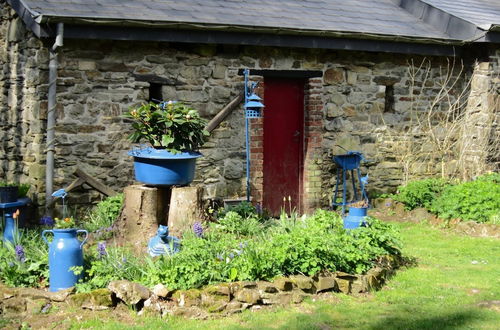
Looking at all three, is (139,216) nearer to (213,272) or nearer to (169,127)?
(169,127)

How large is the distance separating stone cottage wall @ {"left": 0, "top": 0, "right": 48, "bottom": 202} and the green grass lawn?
424 centimetres

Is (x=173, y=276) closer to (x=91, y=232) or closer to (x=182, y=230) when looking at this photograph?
(x=182, y=230)

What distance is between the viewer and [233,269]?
6.45 meters

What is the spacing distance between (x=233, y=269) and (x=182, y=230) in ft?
4.41

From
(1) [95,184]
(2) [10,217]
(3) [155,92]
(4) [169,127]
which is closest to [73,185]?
(1) [95,184]

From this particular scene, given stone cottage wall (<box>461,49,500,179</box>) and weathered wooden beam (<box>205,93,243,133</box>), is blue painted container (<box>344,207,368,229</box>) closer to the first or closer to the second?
weathered wooden beam (<box>205,93,243,133</box>)

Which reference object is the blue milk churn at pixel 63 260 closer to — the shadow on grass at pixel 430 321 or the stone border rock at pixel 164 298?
the stone border rock at pixel 164 298

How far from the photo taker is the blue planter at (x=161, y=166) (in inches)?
303

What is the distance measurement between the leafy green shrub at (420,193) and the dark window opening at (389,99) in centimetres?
152

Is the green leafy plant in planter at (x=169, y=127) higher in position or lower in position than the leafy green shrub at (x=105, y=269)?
higher

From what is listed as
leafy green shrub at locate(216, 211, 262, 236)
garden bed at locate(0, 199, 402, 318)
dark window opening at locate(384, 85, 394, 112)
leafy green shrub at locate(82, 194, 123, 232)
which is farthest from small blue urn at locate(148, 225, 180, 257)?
dark window opening at locate(384, 85, 394, 112)

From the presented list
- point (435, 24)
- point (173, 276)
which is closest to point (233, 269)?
point (173, 276)

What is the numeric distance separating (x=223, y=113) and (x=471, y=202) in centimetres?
382

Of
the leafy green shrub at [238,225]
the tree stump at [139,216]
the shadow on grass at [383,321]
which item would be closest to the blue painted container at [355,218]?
the leafy green shrub at [238,225]
